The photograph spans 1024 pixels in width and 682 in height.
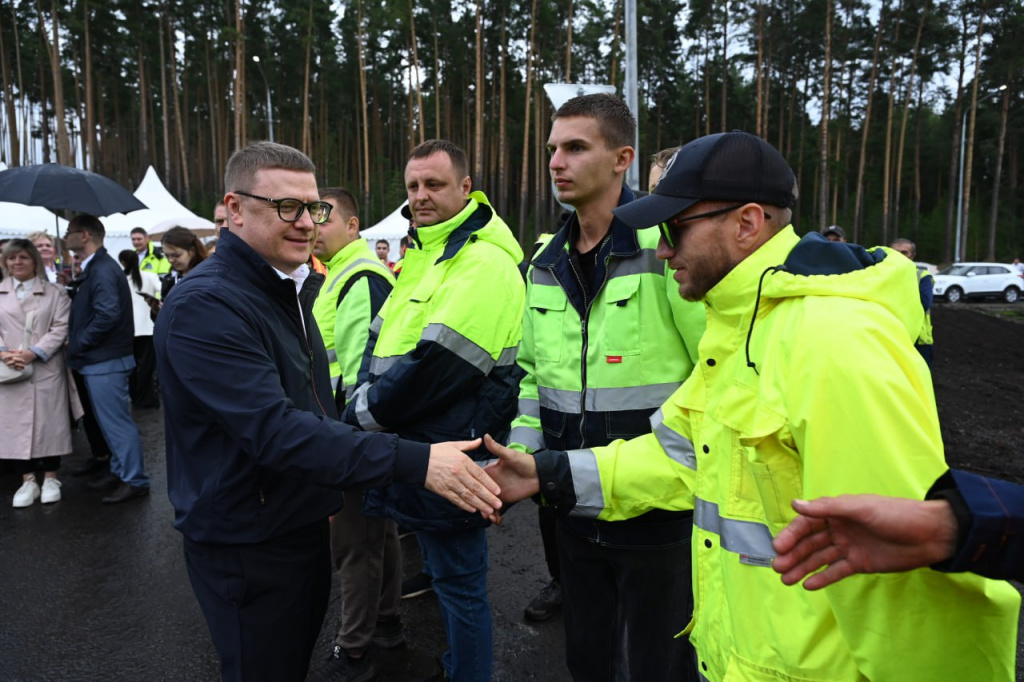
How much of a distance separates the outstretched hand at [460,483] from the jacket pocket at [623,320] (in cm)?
68

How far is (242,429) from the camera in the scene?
1.97m

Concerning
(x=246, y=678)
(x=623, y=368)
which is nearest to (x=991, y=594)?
(x=623, y=368)

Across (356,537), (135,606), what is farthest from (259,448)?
(135,606)

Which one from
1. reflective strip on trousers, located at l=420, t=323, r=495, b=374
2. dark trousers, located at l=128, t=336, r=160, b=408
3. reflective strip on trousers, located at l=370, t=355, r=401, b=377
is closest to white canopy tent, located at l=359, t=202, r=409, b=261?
dark trousers, located at l=128, t=336, r=160, b=408

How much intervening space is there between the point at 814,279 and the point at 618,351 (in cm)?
110

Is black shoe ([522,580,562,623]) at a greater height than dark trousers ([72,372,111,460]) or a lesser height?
lesser

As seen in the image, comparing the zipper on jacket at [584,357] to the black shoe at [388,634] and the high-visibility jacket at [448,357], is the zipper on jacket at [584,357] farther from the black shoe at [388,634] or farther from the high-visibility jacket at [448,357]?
the black shoe at [388,634]

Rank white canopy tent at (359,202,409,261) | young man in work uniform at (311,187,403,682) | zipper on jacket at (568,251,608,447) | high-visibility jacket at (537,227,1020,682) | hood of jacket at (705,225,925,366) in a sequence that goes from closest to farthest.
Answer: high-visibility jacket at (537,227,1020,682) → hood of jacket at (705,225,925,366) → zipper on jacket at (568,251,608,447) → young man in work uniform at (311,187,403,682) → white canopy tent at (359,202,409,261)

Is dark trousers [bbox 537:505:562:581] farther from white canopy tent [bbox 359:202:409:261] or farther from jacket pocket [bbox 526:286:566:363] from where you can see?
white canopy tent [bbox 359:202:409:261]

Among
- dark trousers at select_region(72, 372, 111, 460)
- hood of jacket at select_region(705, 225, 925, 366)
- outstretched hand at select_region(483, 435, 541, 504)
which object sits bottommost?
dark trousers at select_region(72, 372, 111, 460)

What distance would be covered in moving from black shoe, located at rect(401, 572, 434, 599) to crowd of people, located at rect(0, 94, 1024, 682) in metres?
0.53

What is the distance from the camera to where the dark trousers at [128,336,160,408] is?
344 inches

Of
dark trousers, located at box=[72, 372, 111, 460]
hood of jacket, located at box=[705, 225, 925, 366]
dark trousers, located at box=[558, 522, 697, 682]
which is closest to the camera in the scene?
hood of jacket, located at box=[705, 225, 925, 366]

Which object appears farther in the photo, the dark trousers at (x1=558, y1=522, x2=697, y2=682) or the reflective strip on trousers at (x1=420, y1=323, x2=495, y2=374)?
the reflective strip on trousers at (x1=420, y1=323, x2=495, y2=374)
